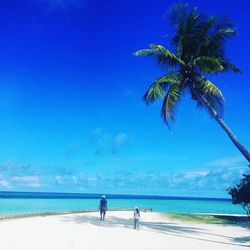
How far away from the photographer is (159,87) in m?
21.0

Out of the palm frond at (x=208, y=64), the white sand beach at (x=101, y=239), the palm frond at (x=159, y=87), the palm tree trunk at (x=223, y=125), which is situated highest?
the palm frond at (x=208, y=64)

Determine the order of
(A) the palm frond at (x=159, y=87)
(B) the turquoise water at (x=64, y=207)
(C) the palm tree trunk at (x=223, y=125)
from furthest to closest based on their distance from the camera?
(B) the turquoise water at (x=64, y=207) < (A) the palm frond at (x=159, y=87) < (C) the palm tree trunk at (x=223, y=125)

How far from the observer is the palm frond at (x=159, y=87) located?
20.6 m

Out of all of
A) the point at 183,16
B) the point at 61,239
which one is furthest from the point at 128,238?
the point at 183,16

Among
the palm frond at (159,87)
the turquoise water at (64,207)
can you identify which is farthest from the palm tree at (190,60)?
the turquoise water at (64,207)

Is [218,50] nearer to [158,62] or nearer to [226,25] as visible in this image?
[226,25]

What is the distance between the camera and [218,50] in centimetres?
2150

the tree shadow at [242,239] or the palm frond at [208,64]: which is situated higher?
the palm frond at [208,64]

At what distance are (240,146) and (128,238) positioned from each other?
738 centimetres

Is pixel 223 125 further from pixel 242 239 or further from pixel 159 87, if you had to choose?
pixel 242 239

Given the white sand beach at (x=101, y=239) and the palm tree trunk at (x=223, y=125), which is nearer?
the white sand beach at (x=101, y=239)

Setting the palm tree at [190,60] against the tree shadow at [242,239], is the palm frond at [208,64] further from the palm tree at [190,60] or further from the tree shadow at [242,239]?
the tree shadow at [242,239]

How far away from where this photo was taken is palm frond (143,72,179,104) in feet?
67.5

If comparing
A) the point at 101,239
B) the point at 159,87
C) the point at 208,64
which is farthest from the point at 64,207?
the point at 208,64
